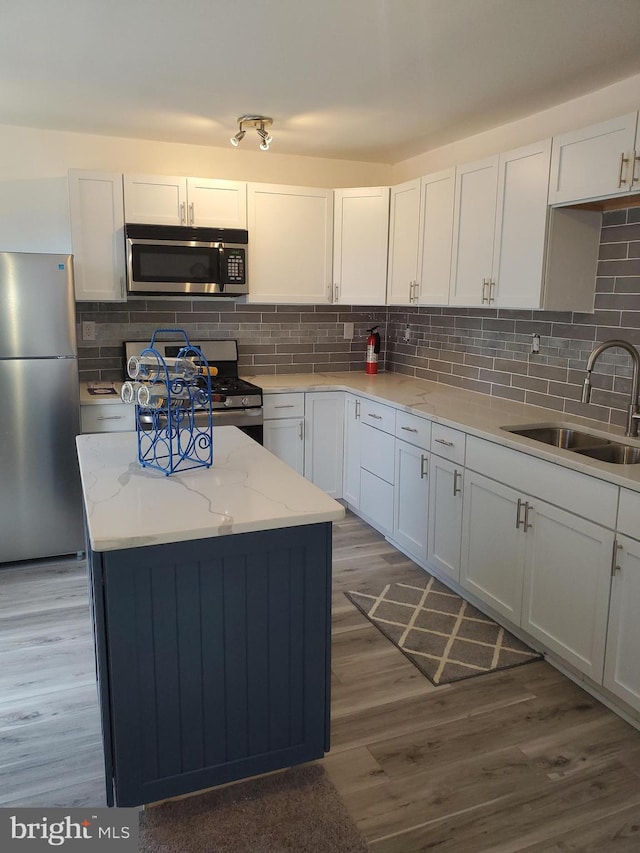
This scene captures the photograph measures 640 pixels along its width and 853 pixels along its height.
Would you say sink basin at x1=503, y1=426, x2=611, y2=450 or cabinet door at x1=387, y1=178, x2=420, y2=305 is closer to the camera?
sink basin at x1=503, y1=426, x2=611, y2=450

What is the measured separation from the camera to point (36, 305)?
3.46 metres

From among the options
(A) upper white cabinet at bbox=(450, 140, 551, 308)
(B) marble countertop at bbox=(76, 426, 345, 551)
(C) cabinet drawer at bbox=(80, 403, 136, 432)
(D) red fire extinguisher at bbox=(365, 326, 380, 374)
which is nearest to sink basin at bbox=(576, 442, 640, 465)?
(A) upper white cabinet at bbox=(450, 140, 551, 308)

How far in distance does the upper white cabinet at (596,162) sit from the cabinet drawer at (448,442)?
1.13 metres

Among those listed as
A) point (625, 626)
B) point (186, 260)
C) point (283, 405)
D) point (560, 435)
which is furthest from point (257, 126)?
A: point (625, 626)

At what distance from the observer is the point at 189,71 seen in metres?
2.89

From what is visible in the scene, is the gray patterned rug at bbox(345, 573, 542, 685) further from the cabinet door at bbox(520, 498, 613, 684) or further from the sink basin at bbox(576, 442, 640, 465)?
the sink basin at bbox(576, 442, 640, 465)

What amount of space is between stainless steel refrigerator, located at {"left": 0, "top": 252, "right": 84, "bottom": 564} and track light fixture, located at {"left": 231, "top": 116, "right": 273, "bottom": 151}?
47.0 inches

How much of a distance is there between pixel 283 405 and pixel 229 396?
15.2 inches

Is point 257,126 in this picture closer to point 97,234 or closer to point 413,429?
point 97,234

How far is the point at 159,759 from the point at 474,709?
119 cm

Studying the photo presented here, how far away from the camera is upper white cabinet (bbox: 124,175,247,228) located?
12.9 feet

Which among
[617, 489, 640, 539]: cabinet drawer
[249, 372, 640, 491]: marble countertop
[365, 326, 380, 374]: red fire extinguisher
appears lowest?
[617, 489, 640, 539]: cabinet drawer

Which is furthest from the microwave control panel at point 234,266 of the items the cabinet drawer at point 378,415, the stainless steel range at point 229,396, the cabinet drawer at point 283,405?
the cabinet drawer at point 378,415

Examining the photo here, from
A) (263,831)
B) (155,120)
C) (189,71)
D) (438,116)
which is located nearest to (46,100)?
(155,120)
